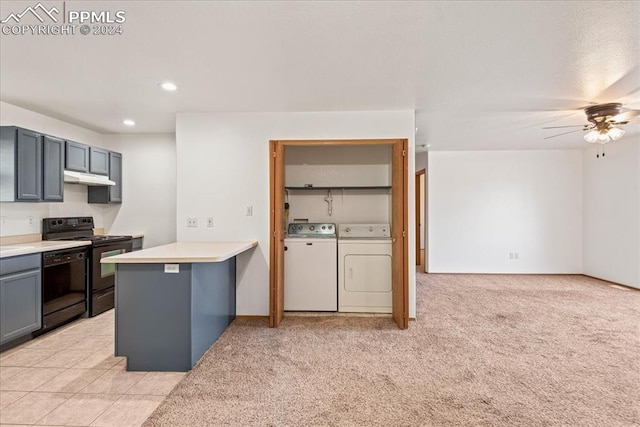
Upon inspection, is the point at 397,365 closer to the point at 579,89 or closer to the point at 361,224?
the point at 361,224

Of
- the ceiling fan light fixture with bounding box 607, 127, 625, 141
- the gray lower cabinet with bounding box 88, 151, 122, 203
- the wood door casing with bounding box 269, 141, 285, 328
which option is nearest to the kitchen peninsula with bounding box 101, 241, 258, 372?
the wood door casing with bounding box 269, 141, 285, 328

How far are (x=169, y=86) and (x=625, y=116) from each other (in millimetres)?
4348

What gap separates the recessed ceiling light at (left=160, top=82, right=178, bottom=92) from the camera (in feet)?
8.82

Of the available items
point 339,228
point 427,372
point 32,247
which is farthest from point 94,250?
point 427,372

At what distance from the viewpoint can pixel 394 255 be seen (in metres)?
3.52

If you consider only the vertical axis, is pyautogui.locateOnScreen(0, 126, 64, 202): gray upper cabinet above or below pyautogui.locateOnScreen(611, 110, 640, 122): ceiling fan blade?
below

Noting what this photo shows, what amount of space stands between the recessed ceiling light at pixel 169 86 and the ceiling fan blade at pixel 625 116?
4241mm

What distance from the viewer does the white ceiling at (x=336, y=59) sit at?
172cm

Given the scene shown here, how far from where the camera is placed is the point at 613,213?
508cm

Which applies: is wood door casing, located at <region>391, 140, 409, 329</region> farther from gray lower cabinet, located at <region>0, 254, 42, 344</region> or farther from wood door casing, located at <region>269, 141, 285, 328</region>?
gray lower cabinet, located at <region>0, 254, 42, 344</region>

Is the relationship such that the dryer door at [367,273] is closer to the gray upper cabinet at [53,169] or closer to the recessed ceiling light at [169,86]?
the recessed ceiling light at [169,86]

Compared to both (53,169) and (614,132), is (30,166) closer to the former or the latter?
(53,169)

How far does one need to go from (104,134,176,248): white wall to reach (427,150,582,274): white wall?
462cm

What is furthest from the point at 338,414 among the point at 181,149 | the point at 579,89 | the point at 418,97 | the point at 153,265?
the point at 579,89
